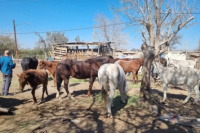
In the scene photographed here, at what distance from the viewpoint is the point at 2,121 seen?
4188 millimetres

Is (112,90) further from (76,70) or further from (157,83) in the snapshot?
(157,83)

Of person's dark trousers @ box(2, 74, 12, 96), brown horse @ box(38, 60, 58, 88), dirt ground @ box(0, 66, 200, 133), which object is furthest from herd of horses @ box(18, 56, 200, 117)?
brown horse @ box(38, 60, 58, 88)

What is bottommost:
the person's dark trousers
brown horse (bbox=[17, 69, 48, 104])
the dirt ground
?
the dirt ground

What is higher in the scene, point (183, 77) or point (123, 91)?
point (183, 77)

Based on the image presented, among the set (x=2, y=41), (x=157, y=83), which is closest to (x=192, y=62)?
(x=157, y=83)

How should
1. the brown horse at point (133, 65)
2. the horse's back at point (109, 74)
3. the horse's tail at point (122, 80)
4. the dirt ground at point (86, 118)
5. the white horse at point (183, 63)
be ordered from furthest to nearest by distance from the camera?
the white horse at point (183, 63), the brown horse at point (133, 65), the horse's tail at point (122, 80), the horse's back at point (109, 74), the dirt ground at point (86, 118)

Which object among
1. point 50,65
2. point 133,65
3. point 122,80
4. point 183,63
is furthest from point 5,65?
point 183,63

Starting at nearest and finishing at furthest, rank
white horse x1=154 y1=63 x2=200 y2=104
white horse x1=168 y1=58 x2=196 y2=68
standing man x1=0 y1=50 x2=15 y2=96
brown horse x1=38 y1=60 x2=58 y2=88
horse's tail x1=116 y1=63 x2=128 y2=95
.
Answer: horse's tail x1=116 y1=63 x2=128 y2=95, white horse x1=154 y1=63 x2=200 y2=104, standing man x1=0 y1=50 x2=15 y2=96, brown horse x1=38 y1=60 x2=58 y2=88, white horse x1=168 y1=58 x2=196 y2=68

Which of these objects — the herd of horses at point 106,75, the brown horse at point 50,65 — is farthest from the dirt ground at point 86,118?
the brown horse at point 50,65

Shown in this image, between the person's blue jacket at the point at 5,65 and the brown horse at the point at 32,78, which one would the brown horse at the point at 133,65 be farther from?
the person's blue jacket at the point at 5,65

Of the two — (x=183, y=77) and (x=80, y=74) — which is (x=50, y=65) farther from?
(x=183, y=77)

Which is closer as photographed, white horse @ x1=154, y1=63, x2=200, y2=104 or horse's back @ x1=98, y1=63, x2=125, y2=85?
horse's back @ x1=98, y1=63, x2=125, y2=85

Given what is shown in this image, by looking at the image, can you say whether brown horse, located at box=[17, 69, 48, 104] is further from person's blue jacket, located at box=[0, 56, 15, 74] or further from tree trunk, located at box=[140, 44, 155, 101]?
tree trunk, located at box=[140, 44, 155, 101]

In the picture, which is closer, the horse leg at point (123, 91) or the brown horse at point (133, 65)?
the horse leg at point (123, 91)
